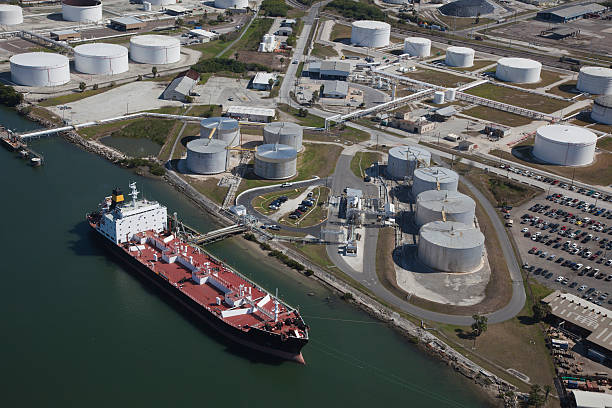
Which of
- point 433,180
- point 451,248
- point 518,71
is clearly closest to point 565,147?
point 433,180

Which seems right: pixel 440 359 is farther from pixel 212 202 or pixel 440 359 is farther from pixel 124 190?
pixel 124 190

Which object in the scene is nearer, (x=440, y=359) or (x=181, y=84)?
(x=440, y=359)

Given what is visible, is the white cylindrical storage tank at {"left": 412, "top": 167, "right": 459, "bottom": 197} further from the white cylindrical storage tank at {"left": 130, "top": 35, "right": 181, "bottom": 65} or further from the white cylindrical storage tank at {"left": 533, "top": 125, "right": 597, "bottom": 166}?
the white cylindrical storage tank at {"left": 130, "top": 35, "right": 181, "bottom": 65}

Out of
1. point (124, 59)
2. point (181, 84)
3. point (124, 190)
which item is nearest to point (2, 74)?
point (124, 59)

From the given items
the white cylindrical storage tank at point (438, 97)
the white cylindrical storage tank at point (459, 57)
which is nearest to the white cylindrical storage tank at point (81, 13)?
the white cylindrical storage tank at point (459, 57)

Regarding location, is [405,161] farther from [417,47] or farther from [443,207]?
[417,47]

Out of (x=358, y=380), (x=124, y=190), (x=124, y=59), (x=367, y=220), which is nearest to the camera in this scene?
(x=358, y=380)
